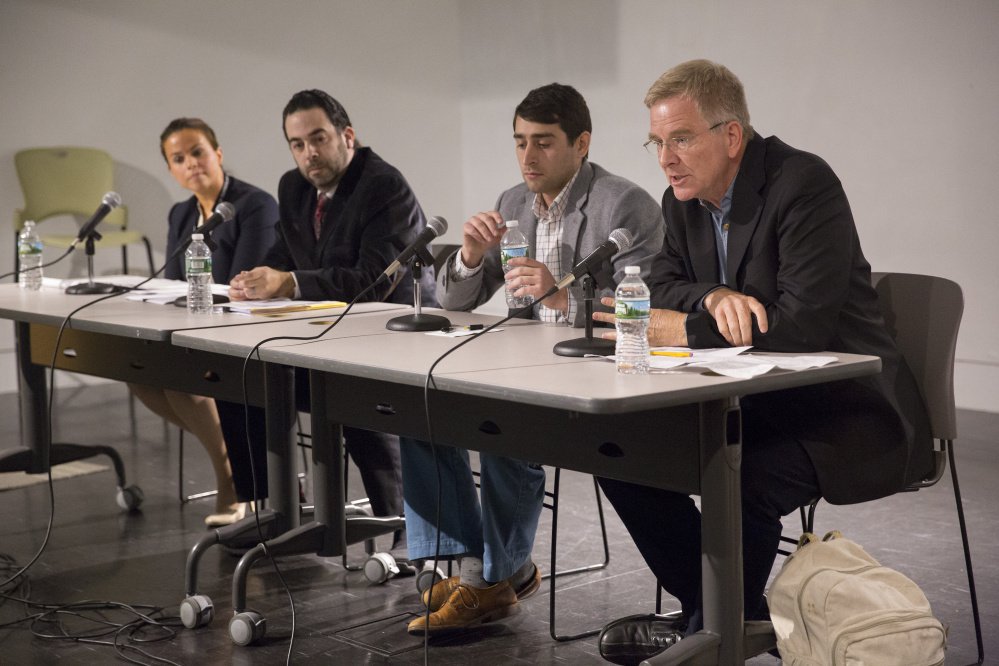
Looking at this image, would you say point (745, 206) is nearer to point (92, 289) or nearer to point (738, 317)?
point (738, 317)

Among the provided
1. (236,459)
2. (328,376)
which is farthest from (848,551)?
(236,459)

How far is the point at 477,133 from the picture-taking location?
7.71 meters

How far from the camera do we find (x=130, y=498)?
371 centimetres

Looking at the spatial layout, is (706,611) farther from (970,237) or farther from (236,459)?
(970,237)

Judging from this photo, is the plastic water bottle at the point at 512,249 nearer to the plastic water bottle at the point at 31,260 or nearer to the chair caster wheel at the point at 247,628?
the chair caster wheel at the point at 247,628

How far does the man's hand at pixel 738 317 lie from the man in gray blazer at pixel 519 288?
0.48 meters

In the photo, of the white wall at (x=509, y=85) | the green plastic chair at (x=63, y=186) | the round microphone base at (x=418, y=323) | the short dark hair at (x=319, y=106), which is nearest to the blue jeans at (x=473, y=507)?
the round microphone base at (x=418, y=323)

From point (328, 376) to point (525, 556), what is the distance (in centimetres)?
62

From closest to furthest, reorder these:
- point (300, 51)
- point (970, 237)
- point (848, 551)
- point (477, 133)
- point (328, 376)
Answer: point (848, 551) < point (328, 376) < point (970, 237) < point (300, 51) < point (477, 133)

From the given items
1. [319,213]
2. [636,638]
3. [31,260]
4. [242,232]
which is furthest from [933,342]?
[31,260]

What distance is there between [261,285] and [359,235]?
0.31m

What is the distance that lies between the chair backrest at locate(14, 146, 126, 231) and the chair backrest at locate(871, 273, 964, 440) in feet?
15.8

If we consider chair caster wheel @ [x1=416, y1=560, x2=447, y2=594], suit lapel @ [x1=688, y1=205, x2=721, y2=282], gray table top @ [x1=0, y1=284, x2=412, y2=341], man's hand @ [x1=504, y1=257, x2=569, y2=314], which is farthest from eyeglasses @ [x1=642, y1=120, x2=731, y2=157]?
chair caster wheel @ [x1=416, y1=560, x2=447, y2=594]

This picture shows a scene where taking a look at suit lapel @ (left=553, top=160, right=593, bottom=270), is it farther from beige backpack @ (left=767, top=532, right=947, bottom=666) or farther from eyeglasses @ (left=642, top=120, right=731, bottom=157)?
beige backpack @ (left=767, top=532, right=947, bottom=666)
